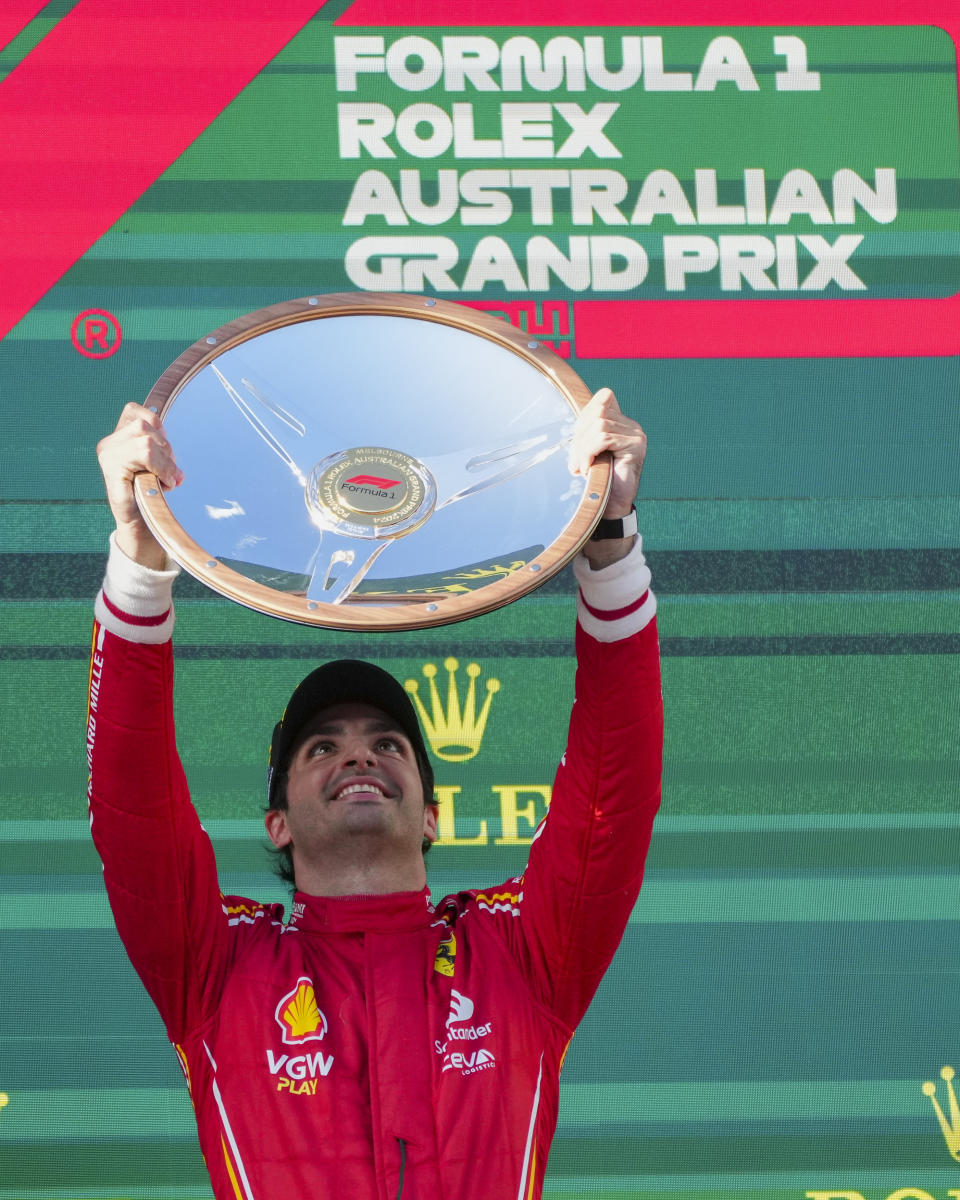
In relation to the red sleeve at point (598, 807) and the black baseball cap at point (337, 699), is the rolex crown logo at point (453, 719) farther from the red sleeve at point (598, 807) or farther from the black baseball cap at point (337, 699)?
the red sleeve at point (598, 807)

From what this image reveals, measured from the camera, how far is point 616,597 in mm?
1815

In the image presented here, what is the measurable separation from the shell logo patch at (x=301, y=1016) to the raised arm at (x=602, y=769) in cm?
25

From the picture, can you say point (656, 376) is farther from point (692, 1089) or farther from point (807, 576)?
point (692, 1089)

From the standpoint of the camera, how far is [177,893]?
6.03 feet

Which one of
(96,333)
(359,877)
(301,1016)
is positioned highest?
(96,333)

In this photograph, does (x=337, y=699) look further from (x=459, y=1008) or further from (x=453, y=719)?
(x=459, y=1008)

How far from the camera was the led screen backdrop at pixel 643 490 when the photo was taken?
2236 mm

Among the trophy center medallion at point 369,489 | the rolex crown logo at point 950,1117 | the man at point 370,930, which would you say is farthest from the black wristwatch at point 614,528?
the rolex crown logo at point 950,1117

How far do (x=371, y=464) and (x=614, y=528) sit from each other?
266 mm

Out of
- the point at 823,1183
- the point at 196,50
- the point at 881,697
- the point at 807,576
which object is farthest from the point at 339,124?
the point at 823,1183

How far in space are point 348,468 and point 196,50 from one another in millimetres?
983

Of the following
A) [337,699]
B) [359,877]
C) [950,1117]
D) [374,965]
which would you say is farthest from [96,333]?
[950,1117]

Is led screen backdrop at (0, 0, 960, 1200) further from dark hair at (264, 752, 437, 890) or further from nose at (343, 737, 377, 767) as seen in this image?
nose at (343, 737, 377, 767)

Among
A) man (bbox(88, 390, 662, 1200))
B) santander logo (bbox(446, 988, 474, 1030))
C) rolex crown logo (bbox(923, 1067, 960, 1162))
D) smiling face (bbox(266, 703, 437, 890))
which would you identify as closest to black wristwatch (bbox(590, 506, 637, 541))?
man (bbox(88, 390, 662, 1200))
